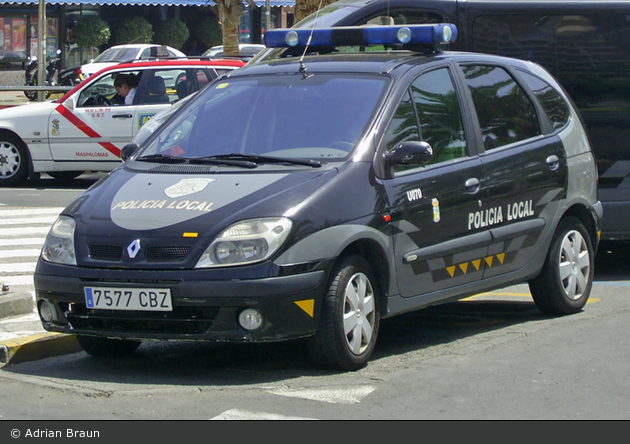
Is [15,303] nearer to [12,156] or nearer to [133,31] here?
[12,156]

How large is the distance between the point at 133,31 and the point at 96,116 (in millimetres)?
26086

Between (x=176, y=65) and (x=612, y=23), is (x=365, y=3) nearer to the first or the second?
(x=612, y=23)

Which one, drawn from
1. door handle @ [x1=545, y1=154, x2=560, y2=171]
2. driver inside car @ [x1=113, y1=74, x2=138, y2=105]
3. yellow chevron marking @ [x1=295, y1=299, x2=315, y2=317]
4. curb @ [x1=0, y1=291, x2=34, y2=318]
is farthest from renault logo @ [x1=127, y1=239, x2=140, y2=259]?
driver inside car @ [x1=113, y1=74, x2=138, y2=105]

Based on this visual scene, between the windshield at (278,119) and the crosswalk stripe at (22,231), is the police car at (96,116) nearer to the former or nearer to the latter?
the crosswalk stripe at (22,231)

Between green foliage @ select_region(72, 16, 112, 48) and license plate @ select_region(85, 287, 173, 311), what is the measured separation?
35504 millimetres

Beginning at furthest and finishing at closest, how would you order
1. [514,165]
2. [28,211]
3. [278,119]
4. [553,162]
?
[28,211] → [553,162] → [514,165] → [278,119]

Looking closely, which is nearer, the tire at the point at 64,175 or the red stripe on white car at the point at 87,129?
the red stripe on white car at the point at 87,129

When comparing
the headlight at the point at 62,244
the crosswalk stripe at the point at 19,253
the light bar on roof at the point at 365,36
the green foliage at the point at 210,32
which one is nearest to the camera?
the headlight at the point at 62,244

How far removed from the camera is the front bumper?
17.3 feet

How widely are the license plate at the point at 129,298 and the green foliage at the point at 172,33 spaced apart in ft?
122

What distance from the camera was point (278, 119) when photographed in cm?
629

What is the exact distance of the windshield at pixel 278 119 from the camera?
238 inches

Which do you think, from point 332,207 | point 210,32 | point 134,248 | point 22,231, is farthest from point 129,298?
point 210,32

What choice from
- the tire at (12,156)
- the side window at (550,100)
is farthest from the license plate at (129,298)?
the tire at (12,156)
